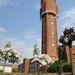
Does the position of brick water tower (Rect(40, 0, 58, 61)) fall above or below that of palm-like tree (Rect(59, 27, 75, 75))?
above

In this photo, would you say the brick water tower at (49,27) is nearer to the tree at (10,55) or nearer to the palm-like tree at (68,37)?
the tree at (10,55)

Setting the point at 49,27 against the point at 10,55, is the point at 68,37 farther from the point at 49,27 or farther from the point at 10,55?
the point at 49,27

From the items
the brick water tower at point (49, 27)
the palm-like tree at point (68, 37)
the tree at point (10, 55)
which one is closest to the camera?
the palm-like tree at point (68, 37)

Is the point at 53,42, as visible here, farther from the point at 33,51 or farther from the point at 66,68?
the point at 66,68

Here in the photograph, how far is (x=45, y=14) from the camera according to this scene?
205 feet

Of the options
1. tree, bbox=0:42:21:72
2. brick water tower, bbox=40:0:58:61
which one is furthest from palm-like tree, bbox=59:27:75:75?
brick water tower, bbox=40:0:58:61

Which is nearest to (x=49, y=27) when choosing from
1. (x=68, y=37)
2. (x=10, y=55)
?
(x=10, y=55)

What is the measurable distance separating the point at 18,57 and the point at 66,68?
1513 cm

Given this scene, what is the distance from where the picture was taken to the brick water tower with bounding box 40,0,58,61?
5628 centimetres

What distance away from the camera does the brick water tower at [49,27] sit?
56281mm

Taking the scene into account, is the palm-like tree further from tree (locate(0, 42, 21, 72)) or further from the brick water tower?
the brick water tower

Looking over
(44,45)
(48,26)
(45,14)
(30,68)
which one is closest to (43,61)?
(44,45)

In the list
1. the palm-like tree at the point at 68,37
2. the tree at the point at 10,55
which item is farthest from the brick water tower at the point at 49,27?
the palm-like tree at the point at 68,37

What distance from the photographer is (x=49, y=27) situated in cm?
5947
